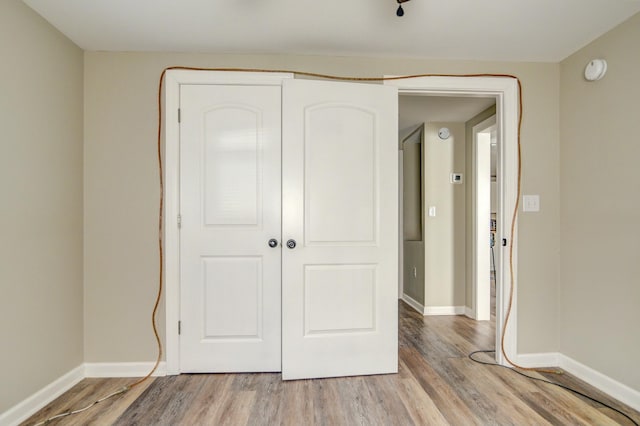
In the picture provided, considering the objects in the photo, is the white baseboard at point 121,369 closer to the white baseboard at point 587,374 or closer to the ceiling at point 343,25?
the ceiling at point 343,25

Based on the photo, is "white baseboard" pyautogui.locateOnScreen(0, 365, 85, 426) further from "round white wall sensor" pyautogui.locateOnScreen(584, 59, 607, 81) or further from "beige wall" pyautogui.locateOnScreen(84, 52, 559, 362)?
"round white wall sensor" pyautogui.locateOnScreen(584, 59, 607, 81)

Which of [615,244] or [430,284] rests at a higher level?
[615,244]

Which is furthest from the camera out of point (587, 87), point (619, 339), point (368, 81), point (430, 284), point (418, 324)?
point (430, 284)

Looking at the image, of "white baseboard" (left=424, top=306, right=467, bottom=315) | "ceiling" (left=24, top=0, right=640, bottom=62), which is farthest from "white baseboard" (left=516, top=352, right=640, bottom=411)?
"ceiling" (left=24, top=0, right=640, bottom=62)

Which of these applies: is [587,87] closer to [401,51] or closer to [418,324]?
[401,51]

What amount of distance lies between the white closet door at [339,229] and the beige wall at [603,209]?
1.31 meters

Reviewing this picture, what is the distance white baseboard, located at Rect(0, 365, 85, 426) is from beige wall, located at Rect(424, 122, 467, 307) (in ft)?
11.1

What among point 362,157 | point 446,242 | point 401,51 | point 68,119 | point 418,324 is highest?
point 401,51

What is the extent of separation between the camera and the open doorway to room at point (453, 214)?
3.48 meters

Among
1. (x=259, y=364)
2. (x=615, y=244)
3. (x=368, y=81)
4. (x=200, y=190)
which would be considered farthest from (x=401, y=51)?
(x=259, y=364)

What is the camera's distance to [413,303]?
13.1 ft

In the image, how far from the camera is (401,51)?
2211 mm

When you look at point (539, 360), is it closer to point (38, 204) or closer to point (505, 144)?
point (505, 144)

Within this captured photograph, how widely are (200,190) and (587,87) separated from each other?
2813mm
